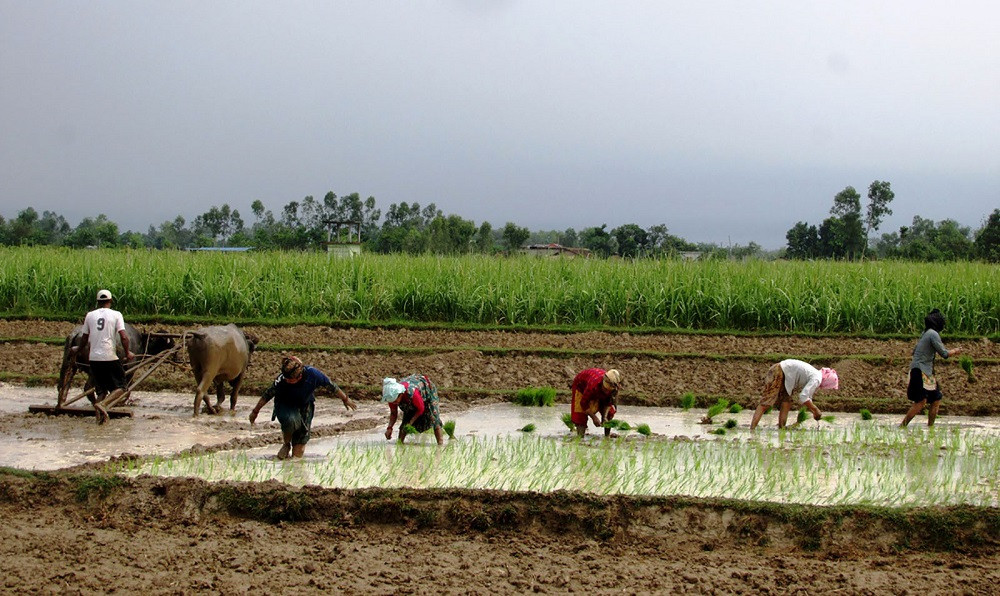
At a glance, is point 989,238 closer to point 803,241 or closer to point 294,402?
point 803,241

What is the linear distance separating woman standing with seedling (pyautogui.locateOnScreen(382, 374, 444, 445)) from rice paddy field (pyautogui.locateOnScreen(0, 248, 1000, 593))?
0.20 m

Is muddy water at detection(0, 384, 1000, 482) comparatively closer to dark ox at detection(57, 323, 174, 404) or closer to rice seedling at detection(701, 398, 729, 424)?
rice seedling at detection(701, 398, 729, 424)

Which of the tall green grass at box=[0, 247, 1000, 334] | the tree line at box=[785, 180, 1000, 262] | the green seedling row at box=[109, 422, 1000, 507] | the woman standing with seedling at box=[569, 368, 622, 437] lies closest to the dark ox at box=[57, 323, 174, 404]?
the green seedling row at box=[109, 422, 1000, 507]

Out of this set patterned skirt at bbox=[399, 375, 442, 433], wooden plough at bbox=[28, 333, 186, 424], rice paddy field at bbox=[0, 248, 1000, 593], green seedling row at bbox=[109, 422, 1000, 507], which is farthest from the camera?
wooden plough at bbox=[28, 333, 186, 424]

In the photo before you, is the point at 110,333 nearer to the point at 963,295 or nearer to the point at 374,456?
the point at 374,456

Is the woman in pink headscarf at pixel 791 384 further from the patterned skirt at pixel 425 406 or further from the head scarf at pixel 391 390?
the head scarf at pixel 391 390

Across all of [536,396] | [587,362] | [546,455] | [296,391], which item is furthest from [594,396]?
[587,362]

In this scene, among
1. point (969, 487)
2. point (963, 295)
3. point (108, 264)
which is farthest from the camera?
point (108, 264)

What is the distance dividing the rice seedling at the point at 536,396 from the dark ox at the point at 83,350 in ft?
13.6

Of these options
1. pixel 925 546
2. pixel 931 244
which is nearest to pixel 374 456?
pixel 925 546

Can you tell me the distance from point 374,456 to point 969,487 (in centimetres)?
465

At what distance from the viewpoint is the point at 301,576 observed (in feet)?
18.7

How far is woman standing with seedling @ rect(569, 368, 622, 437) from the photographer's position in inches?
359

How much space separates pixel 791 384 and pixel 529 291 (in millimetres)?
8795
